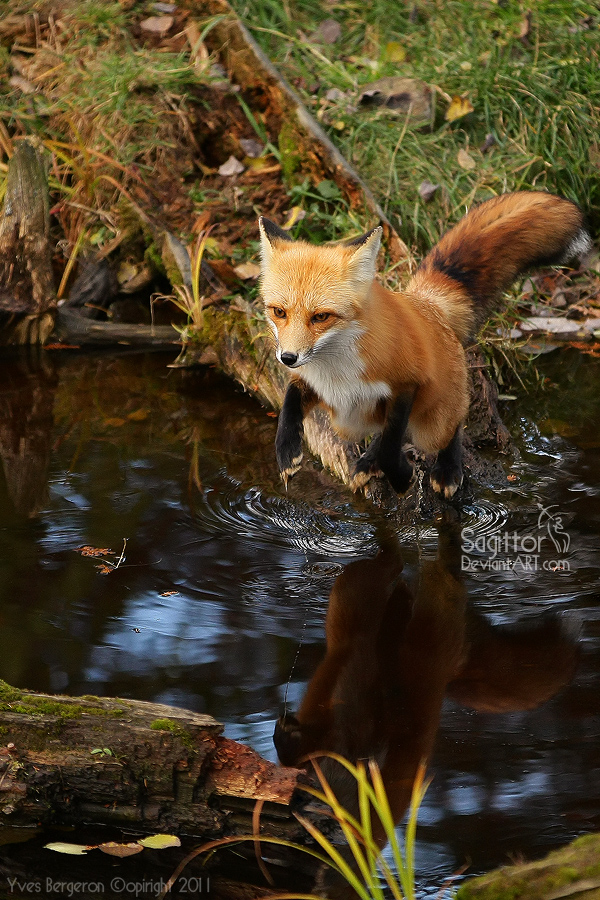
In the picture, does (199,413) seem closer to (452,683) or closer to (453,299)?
(453,299)

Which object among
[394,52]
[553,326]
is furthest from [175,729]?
[394,52]

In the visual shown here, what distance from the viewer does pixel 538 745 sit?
2.87 m

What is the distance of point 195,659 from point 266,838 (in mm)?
1054

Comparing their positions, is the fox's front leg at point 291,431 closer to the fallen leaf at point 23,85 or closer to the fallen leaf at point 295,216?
the fallen leaf at point 295,216

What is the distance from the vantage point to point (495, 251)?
4621 millimetres

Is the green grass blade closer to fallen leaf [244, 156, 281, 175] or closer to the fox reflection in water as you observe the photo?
the fox reflection in water

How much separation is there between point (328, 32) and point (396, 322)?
636 cm

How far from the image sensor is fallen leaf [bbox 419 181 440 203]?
694 cm

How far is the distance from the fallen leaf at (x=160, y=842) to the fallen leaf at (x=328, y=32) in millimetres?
8420

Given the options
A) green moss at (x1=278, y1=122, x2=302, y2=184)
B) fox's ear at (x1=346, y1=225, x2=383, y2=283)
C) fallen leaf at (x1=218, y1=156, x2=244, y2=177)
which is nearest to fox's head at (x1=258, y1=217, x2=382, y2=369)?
fox's ear at (x1=346, y1=225, x2=383, y2=283)

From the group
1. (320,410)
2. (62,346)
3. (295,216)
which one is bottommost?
(62,346)

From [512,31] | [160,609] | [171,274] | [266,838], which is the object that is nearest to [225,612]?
[160,609]

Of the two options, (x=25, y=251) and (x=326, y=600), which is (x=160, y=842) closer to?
(x=326, y=600)

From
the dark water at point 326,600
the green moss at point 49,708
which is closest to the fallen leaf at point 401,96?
the dark water at point 326,600
